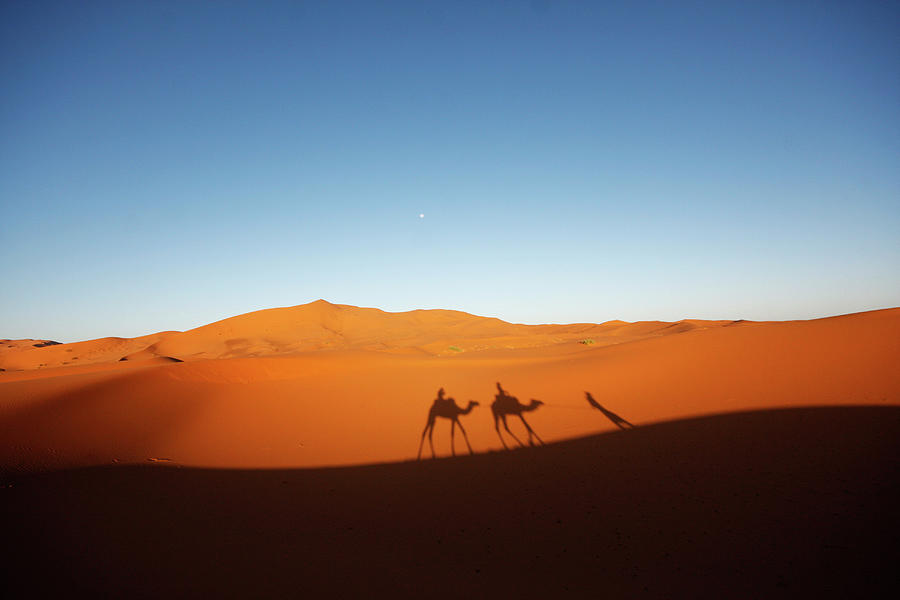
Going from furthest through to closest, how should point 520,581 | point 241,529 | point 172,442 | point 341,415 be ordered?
point 341,415, point 172,442, point 241,529, point 520,581

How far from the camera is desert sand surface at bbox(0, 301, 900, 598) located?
3.97m

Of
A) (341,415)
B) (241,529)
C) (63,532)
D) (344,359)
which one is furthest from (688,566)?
(344,359)

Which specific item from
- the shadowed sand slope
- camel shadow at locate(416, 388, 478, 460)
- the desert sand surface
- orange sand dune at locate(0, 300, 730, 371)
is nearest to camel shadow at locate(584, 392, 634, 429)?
the desert sand surface

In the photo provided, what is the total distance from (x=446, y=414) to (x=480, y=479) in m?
3.73

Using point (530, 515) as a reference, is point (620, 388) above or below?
above

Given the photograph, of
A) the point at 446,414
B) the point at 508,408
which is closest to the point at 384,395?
the point at 446,414

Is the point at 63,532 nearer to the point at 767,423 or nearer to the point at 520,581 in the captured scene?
the point at 520,581

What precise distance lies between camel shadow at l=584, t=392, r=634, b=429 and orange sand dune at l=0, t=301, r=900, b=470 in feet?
0.58

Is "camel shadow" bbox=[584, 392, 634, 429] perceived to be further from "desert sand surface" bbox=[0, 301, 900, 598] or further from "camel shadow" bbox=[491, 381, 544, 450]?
"camel shadow" bbox=[491, 381, 544, 450]

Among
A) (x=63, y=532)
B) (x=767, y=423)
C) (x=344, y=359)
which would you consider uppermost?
(x=344, y=359)

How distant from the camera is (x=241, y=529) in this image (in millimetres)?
5012

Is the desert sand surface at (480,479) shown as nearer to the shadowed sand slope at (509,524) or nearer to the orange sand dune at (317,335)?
the shadowed sand slope at (509,524)

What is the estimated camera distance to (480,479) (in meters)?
6.75

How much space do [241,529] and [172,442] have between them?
4.49 metres
